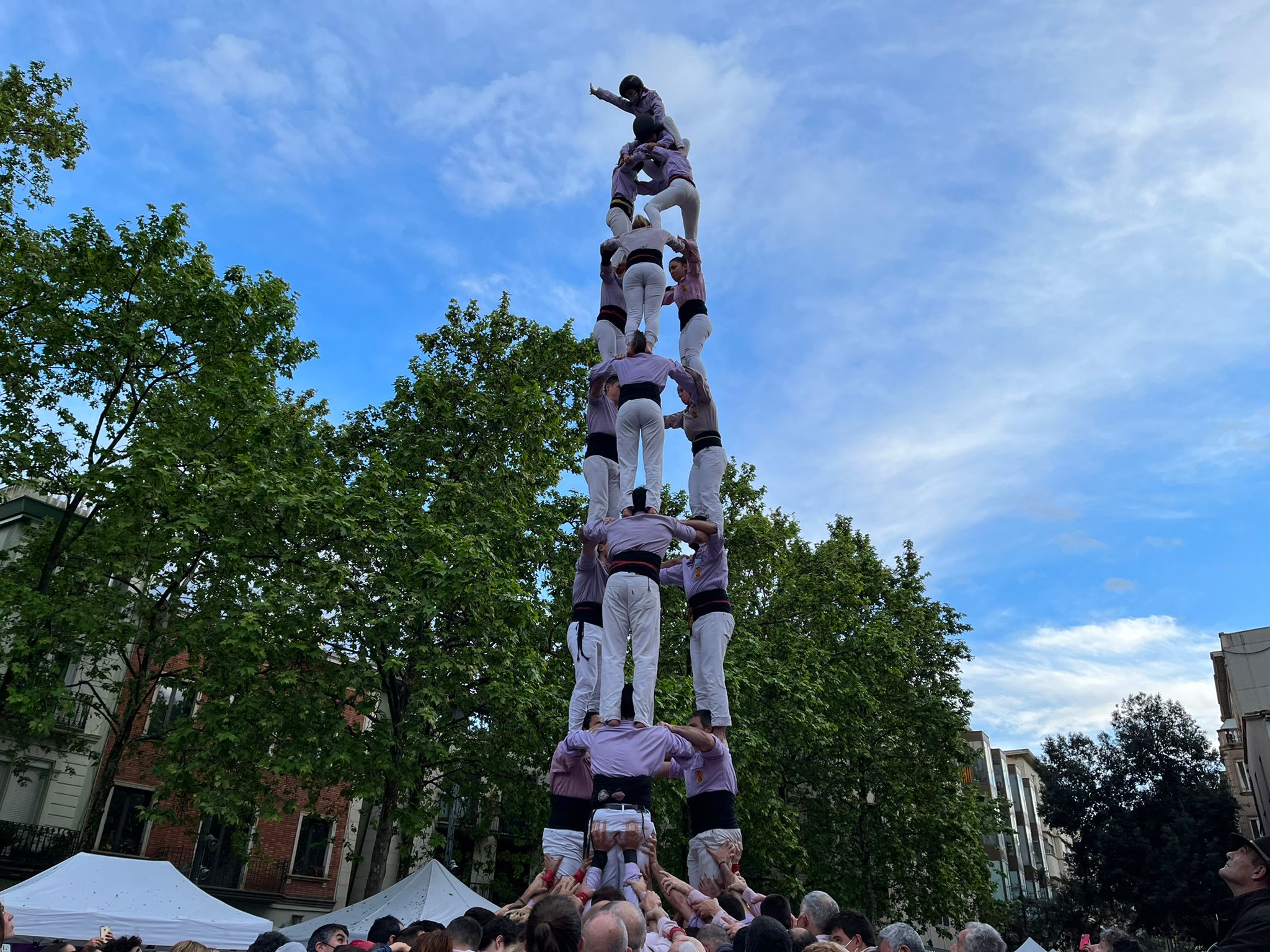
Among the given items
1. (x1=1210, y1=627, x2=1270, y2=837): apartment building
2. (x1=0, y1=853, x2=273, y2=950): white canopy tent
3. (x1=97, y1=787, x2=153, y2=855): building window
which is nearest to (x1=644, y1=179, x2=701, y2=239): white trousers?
(x1=0, y1=853, x2=273, y2=950): white canopy tent

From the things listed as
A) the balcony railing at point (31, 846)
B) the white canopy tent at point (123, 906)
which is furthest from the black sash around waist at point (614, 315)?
the balcony railing at point (31, 846)

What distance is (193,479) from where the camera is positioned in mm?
16219

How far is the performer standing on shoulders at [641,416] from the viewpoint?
31.8ft

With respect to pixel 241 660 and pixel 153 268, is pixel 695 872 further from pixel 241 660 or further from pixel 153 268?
pixel 153 268

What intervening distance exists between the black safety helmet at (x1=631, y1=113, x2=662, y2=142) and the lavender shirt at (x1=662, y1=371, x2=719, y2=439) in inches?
145

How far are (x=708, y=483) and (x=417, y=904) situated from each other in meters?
7.34

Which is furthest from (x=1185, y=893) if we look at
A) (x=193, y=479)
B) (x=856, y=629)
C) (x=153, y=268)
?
(x=153, y=268)

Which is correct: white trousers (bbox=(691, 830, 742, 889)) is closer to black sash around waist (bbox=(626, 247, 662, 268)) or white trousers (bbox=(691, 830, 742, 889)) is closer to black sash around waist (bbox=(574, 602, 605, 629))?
black sash around waist (bbox=(574, 602, 605, 629))

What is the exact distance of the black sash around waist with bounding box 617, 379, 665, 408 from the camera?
9.77m

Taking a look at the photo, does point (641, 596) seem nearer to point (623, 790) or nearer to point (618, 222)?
point (623, 790)

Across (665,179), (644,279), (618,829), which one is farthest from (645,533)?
(665,179)

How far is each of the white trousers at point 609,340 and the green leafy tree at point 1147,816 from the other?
27.1 m

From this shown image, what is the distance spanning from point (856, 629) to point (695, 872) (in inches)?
699

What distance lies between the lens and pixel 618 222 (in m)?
11.6
